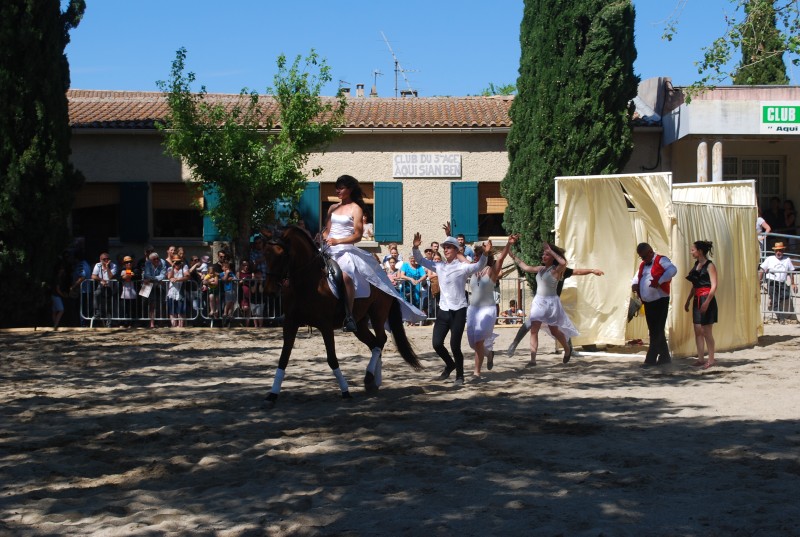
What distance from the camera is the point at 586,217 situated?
15.6 meters

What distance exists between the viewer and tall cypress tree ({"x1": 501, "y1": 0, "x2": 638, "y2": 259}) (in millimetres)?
22859

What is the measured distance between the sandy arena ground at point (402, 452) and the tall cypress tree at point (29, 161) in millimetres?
6534

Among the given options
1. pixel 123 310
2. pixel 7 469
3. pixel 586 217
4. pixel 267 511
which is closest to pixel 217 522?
pixel 267 511

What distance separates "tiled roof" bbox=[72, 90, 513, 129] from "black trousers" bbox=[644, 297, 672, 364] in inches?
469

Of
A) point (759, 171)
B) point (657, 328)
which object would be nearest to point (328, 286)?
point (657, 328)

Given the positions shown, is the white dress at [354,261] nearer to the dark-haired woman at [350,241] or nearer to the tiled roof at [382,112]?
the dark-haired woman at [350,241]

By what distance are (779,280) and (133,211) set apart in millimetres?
15276

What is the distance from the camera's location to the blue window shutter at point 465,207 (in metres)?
25.0

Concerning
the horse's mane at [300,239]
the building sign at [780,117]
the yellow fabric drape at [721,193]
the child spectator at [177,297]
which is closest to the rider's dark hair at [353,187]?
the horse's mane at [300,239]

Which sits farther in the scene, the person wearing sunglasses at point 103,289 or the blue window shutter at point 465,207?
the blue window shutter at point 465,207

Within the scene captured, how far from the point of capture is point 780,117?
23.1 metres

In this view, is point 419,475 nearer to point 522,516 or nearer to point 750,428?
point 522,516

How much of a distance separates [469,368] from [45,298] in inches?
416

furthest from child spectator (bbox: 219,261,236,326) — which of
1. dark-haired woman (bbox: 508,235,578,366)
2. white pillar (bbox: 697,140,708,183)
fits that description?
white pillar (bbox: 697,140,708,183)
